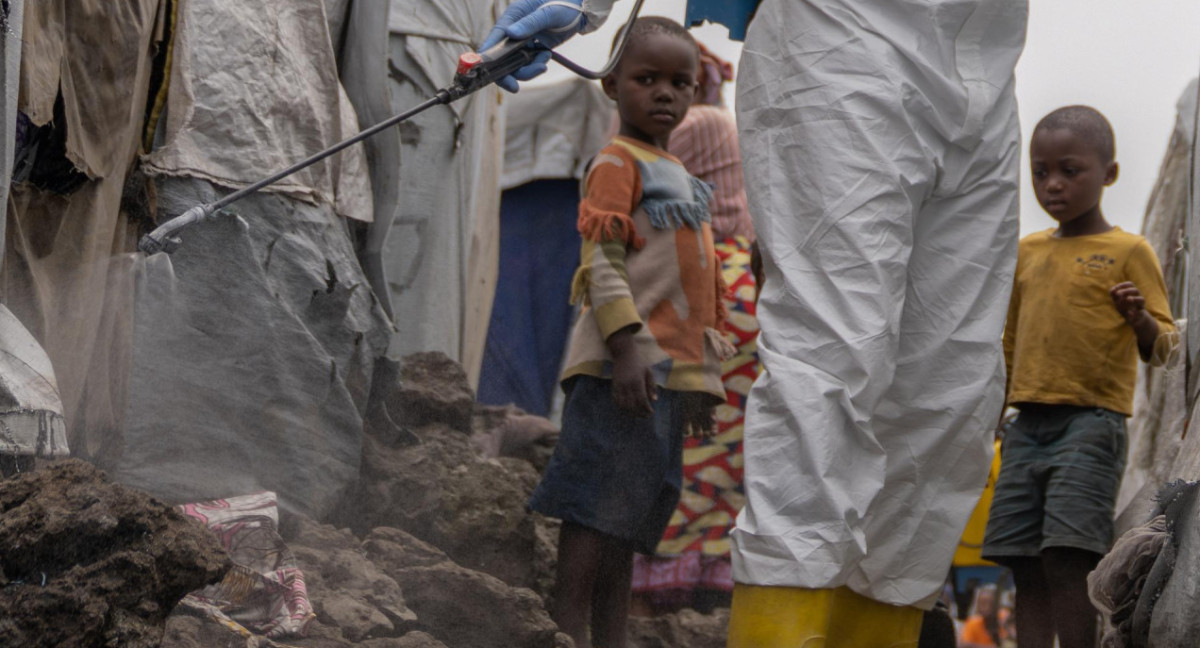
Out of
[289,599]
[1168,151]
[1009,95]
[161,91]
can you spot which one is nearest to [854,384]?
[1009,95]

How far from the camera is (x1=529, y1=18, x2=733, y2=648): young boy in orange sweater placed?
10.0 ft

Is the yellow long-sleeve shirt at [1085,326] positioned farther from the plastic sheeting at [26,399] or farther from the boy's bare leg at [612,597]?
the plastic sheeting at [26,399]

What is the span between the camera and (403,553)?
2877 millimetres

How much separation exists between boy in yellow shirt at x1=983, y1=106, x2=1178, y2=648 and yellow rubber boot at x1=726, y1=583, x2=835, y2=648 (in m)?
1.11

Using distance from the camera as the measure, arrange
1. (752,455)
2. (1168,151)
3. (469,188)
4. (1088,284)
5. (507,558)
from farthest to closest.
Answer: (1168,151)
(469,188)
(1088,284)
(507,558)
(752,455)

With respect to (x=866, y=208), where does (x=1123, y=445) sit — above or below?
below

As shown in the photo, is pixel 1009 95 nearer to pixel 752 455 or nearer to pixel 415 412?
pixel 752 455

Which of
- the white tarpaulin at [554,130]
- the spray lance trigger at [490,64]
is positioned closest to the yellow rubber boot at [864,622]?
the spray lance trigger at [490,64]

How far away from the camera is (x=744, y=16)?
292 centimetres

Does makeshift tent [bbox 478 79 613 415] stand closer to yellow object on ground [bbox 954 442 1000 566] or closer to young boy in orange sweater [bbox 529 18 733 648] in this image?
yellow object on ground [bbox 954 442 1000 566]

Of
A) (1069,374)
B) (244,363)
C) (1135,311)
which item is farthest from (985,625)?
(244,363)

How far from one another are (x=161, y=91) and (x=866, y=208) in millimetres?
1466

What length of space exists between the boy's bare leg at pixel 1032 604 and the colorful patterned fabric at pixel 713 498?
0.83 meters

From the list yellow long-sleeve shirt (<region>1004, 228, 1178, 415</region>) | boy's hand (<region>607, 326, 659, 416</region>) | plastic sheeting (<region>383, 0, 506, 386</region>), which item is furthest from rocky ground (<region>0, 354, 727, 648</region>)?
yellow long-sleeve shirt (<region>1004, 228, 1178, 415</region>)
